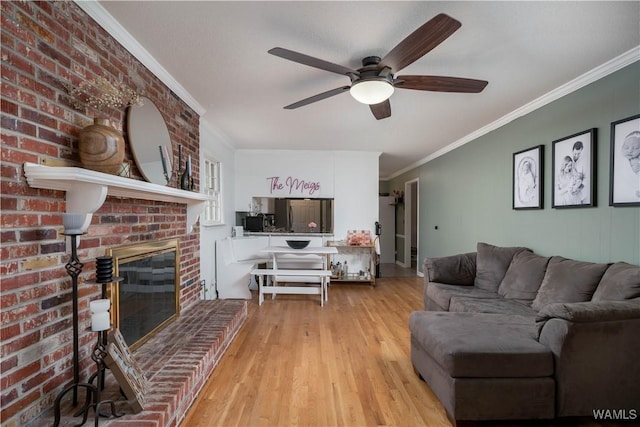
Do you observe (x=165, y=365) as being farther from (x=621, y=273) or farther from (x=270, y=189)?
(x=270, y=189)

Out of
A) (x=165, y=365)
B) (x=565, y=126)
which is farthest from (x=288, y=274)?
(x=565, y=126)

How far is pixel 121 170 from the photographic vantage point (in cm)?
175

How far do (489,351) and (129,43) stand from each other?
9.60 feet

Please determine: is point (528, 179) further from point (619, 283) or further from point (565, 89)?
point (619, 283)

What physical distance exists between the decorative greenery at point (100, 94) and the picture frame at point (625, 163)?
348 centimetres

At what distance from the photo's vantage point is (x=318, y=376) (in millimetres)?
2281

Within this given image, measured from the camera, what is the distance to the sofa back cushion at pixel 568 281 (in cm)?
Result: 223

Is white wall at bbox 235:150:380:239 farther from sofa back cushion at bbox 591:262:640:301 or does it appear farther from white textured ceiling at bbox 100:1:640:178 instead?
sofa back cushion at bbox 591:262:640:301

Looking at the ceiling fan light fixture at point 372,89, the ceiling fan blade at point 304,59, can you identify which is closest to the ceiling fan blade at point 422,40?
the ceiling fan light fixture at point 372,89

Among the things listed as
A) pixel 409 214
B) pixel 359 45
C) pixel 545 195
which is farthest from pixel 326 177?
pixel 359 45

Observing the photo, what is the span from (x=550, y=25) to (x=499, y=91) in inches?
40.9

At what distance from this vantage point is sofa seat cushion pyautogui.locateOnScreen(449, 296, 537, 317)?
2.51 metres

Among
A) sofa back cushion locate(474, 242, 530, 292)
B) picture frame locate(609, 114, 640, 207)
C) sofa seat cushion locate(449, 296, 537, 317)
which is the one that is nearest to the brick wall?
sofa seat cushion locate(449, 296, 537, 317)

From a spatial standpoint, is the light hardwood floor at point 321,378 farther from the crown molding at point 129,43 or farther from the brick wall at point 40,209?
the crown molding at point 129,43
